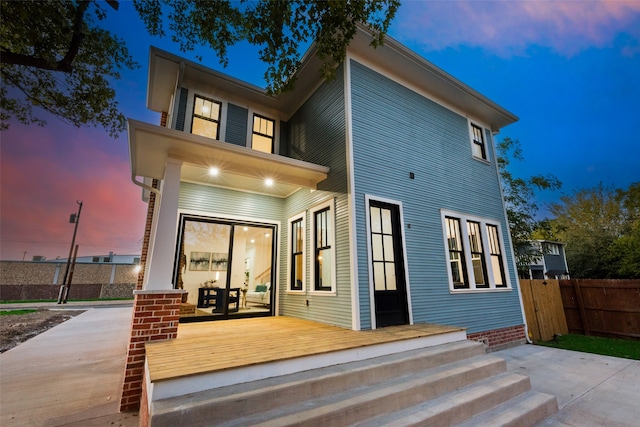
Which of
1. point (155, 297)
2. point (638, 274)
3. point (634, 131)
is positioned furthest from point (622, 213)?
point (634, 131)

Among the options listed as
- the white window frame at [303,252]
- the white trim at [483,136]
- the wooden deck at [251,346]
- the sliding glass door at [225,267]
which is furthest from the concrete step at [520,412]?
the white trim at [483,136]

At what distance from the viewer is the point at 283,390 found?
2.38m

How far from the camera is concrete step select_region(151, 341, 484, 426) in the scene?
1995mm

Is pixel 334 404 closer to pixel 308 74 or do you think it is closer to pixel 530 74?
pixel 308 74

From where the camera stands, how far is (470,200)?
696cm

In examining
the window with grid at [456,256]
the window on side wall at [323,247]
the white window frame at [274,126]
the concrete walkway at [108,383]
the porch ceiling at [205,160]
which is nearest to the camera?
the concrete walkway at [108,383]

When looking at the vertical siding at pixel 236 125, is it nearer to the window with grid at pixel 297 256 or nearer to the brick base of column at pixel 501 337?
the window with grid at pixel 297 256

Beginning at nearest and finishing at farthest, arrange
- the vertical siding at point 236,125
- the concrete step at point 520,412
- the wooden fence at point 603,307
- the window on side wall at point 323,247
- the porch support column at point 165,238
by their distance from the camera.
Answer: the concrete step at point 520,412, the porch support column at point 165,238, the window on side wall at point 323,247, the vertical siding at point 236,125, the wooden fence at point 603,307

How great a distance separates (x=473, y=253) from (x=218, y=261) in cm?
676

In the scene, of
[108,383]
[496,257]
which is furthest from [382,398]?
[496,257]

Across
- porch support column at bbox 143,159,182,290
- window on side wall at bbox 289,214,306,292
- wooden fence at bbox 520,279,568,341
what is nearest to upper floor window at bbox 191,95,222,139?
porch support column at bbox 143,159,182,290

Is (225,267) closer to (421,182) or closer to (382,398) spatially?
(421,182)

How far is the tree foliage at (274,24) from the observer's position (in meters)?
3.82

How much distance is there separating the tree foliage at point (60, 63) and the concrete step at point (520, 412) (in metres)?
6.75
